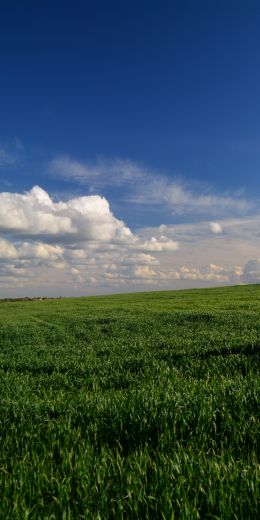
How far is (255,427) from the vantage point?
548 centimetres

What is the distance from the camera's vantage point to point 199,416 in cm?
584

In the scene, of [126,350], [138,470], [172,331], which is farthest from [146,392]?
[172,331]

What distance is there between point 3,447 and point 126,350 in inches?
488

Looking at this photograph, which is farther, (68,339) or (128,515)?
(68,339)

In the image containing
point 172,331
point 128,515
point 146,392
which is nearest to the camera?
point 128,515

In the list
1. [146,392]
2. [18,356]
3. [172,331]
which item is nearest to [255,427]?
[146,392]

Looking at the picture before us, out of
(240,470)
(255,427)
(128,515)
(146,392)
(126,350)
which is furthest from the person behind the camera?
(126,350)

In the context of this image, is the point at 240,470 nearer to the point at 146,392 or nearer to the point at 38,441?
the point at 38,441

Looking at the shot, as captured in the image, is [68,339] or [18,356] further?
[68,339]

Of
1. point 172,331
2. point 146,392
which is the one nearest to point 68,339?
point 172,331

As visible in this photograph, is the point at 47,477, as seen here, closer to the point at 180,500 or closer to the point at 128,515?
the point at 128,515

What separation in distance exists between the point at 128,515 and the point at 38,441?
255cm

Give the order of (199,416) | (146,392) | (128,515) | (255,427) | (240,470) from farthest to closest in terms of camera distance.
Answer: (146,392) → (199,416) → (255,427) → (240,470) → (128,515)

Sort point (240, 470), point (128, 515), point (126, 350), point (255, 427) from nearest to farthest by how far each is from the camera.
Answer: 1. point (128, 515)
2. point (240, 470)
3. point (255, 427)
4. point (126, 350)
